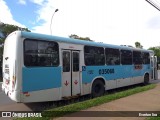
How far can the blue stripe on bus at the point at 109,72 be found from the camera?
469 inches

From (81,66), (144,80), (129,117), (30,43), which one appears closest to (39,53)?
(30,43)

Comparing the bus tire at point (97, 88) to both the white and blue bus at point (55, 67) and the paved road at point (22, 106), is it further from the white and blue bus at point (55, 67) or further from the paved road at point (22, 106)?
the paved road at point (22, 106)

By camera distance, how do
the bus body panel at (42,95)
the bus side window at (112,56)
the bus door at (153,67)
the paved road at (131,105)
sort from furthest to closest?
the bus door at (153,67), the bus side window at (112,56), the bus body panel at (42,95), the paved road at (131,105)

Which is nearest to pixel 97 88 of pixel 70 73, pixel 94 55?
pixel 94 55

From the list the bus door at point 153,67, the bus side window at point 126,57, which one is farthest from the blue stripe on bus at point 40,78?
the bus door at point 153,67

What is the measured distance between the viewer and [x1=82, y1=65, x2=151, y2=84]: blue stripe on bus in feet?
39.1

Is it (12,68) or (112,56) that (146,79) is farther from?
(12,68)

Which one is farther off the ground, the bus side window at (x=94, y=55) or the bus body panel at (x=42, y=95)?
the bus side window at (x=94, y=55)

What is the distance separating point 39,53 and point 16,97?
192 cm

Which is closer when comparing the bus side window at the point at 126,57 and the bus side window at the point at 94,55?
the bus side window at the point at 94,55

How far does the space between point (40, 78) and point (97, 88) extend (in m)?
4.12

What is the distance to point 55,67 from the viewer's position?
10.2m

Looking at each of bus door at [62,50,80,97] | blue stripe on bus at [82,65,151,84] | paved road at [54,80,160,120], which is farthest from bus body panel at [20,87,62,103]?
blue stripe on bus at [82,65,151,84]

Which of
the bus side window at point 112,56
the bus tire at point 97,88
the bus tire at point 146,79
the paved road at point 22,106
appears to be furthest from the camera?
the bus tire at point 146,79
